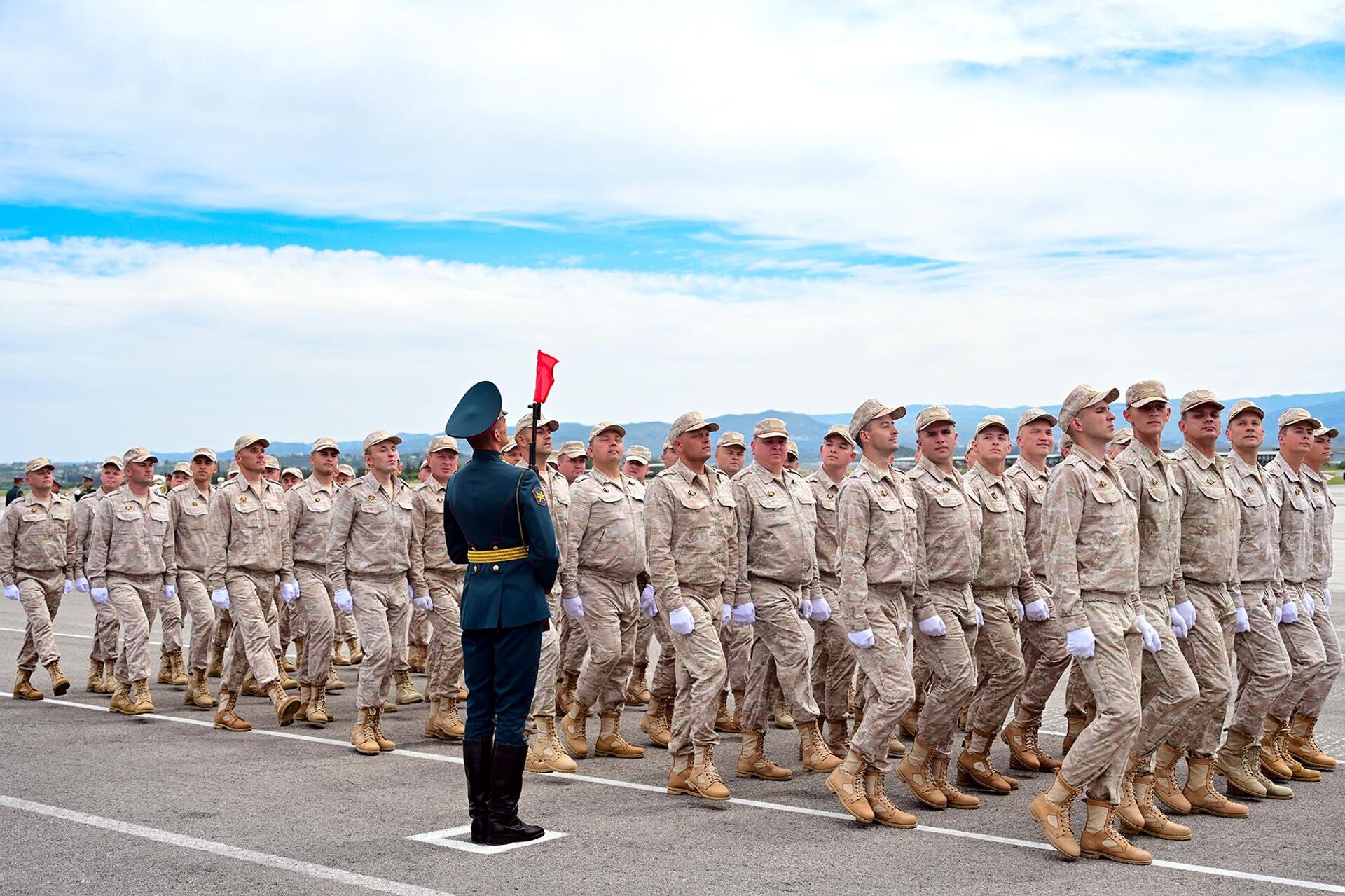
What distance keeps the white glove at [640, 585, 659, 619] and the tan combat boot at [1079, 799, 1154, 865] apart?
3.92m

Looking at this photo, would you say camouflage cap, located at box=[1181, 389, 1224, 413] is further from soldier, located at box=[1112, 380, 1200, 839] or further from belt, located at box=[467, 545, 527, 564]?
belt, located at box=[467, 545, 527, 564]

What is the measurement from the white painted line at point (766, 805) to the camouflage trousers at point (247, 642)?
16.3 inches

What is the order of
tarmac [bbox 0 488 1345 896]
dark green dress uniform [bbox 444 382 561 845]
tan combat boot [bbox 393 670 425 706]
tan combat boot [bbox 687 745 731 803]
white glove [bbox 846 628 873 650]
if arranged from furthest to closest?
tan combat boot [bbox 393 670 425 706] → tan combat boot [bbox 687 745 731 803] → white glove [bbox 846 628 873 650] → dark green dress uniform [bbox 444 382 561 845] → tarmac [bbox 0 488 1345 896]

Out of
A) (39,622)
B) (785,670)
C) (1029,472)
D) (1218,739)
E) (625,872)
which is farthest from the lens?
(39,622)

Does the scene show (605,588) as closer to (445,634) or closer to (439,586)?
(445,634)

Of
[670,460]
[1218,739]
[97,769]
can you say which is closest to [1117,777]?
[1218,739]

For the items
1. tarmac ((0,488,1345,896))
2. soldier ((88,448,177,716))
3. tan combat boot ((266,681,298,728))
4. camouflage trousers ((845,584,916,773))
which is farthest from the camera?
soldier ((88,448,177,716))

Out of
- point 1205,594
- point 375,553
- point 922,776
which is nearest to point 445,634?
point 375,553

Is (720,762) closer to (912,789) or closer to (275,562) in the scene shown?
(912,789)

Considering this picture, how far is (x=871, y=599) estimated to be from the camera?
788cm

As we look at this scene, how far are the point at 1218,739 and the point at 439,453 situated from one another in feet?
21.0

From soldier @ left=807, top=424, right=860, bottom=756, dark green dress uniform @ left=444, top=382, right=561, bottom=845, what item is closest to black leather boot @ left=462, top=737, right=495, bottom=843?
dark green dress uniform @ left=444, top=382, right=561, bottom=845

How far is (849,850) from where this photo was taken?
6.86 metres

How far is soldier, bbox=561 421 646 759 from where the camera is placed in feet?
31.0
